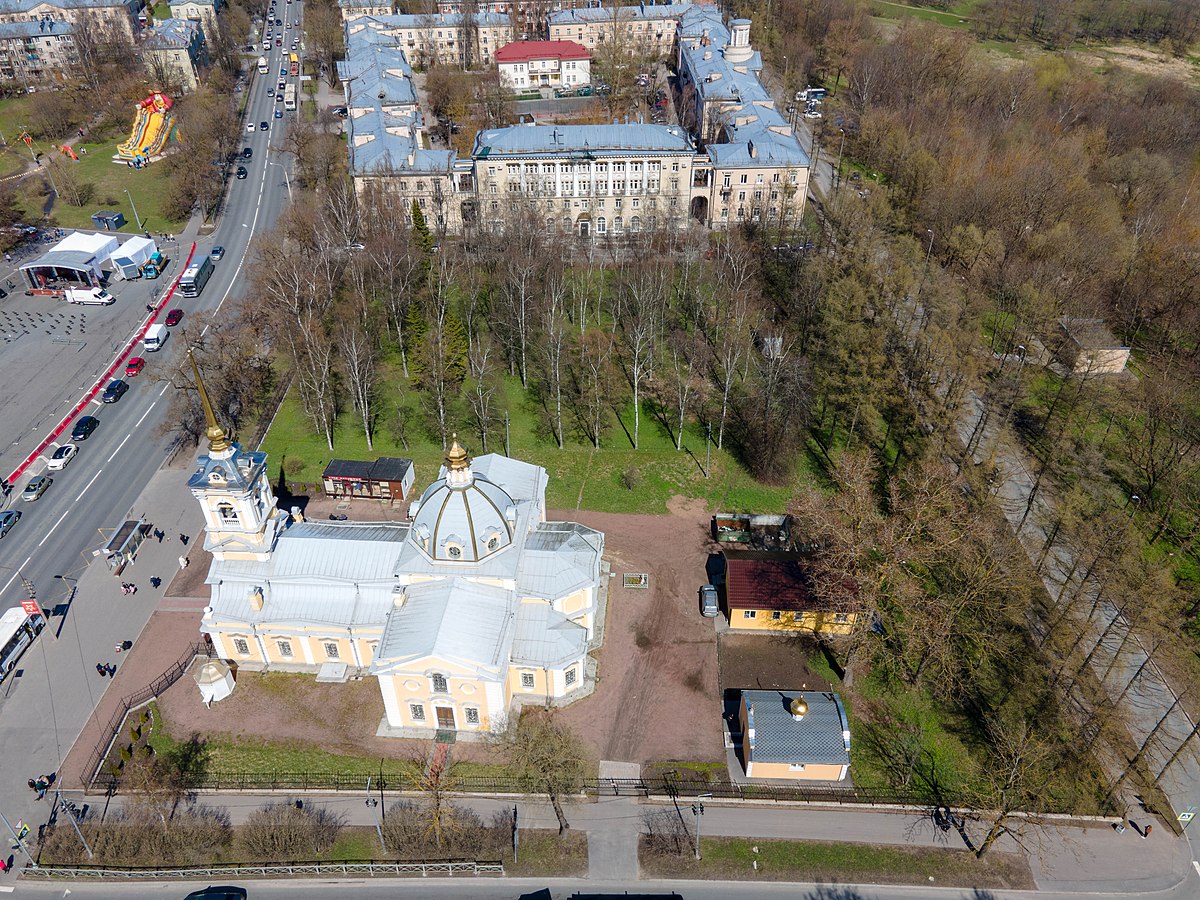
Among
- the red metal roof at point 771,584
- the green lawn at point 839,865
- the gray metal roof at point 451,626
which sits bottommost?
the green lawn at point 839,865

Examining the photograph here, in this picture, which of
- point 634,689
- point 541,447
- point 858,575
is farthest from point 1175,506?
point 541,447

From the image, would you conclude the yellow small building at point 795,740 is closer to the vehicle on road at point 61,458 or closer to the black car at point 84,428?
the vehicle on road at point 61,458

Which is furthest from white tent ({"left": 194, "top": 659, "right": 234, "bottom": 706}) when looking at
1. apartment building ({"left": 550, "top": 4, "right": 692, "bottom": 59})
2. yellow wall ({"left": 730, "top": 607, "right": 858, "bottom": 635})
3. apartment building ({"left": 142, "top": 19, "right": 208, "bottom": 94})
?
apartment building ({"left": 550, "top": 4, "right": 692, "bottom": 59})

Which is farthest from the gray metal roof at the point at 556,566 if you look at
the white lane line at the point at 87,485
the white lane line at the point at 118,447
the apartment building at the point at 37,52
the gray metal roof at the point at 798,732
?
the apartment building at the point at 37,52

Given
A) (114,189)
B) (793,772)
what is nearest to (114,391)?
(114,189)

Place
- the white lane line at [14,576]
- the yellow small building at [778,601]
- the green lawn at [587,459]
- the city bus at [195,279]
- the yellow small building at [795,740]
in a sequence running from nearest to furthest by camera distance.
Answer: the yellow small building at [795,740], the yellow small building at [778,601], the white lane line at [14,576], the green lawn at [587,459], the city bus at [195,279]

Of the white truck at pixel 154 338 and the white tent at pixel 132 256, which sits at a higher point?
the white tent at pixel 132 256

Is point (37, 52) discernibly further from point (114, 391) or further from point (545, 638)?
point (545, 638)
